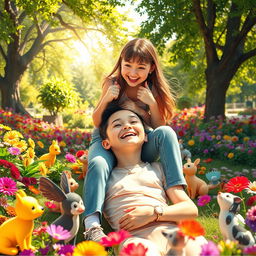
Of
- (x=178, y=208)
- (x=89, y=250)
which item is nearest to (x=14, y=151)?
(x=178, y=208)

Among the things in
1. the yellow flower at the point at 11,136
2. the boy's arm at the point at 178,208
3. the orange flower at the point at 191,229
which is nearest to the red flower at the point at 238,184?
the boy's arm at the point at 178,208

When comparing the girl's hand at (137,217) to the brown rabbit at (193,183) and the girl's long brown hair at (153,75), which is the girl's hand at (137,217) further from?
the brown rabbit at (193,183)

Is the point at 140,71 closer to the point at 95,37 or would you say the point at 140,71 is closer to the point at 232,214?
the point at 232,214

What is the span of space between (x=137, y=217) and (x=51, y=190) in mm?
543

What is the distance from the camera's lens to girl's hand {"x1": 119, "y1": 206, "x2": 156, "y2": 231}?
6.79 feet

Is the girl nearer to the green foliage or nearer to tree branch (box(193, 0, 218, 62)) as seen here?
tree branch (box(193, 0, 218, 62))

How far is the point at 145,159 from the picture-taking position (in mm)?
2764

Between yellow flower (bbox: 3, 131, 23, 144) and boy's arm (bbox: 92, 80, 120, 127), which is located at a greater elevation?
boy's arm (bbox: 92, 80, 120, 127)

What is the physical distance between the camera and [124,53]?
2.88m

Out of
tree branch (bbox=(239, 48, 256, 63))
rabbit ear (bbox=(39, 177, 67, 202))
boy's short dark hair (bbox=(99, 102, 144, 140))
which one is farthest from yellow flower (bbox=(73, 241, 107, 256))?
tree branch (bbox=(239, 48, 256, 63))

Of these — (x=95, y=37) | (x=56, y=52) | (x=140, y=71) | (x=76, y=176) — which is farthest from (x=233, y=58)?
(x=56, y=52)

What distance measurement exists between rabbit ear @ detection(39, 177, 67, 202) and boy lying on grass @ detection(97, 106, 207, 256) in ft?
1.44

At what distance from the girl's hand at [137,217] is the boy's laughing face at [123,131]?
0.57m

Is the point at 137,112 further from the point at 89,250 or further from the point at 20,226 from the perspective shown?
the point at 89,250
